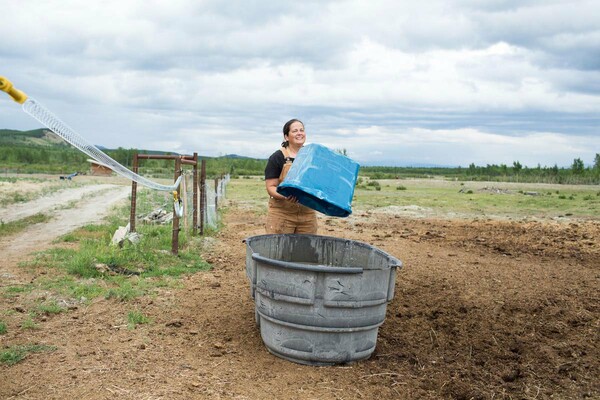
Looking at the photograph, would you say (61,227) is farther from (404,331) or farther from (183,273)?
(404,331)

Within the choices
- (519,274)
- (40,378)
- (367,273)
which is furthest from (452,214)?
(40,378)

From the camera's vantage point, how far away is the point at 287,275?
3754mm

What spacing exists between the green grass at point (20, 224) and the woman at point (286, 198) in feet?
22.5

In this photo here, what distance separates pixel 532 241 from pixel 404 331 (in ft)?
20.1

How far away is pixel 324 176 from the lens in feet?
13.8

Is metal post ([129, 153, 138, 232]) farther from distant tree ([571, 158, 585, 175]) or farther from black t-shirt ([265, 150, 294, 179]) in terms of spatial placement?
distant tree ([571, 158, 585, 175])

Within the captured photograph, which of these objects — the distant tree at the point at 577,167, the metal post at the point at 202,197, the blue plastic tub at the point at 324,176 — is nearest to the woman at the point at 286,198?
the blue plastic tub at the point at 324,176

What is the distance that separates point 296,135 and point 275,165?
321mm

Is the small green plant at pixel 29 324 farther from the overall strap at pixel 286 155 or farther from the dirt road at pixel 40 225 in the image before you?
the overall strap at pixel 286 155

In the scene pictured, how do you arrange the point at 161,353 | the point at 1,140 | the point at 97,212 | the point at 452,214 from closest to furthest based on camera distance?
1. the point at 161,353
2. the point at 97,212
3. the point at 452,214
4. the point at 1,140

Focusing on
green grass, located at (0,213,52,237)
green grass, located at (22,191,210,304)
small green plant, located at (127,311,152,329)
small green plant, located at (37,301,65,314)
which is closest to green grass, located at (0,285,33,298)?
green grass, located at (22,191,210,304)

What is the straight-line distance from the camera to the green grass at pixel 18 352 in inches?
151

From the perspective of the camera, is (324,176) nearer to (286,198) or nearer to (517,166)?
(286,198)

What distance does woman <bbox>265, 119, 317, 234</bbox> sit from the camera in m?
4.88
